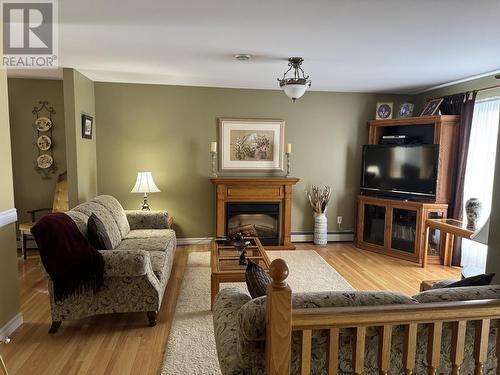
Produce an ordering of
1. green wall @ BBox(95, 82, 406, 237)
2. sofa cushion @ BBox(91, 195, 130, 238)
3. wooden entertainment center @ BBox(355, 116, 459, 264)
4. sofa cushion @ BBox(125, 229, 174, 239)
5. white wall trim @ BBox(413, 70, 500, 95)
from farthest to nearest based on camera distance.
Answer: green wall @ BBox(95, 82, 406, 237) < wooden entertainment center @ BBox(355, 116, 459, 264) < white wall trim @ BBox(413, 70, 500, 95) < sofa cushion @ BBox(125, 229, 174, 239) < sofa cushion @ BBox(91, 195, 130, 238)

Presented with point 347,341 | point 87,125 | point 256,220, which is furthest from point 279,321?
point 87,125

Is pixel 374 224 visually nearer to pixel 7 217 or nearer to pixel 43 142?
pixel 7 217

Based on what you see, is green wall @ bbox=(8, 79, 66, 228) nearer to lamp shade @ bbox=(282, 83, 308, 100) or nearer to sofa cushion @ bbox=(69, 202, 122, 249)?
sofa cushion @ bbox=(69, 202, 122, 249)

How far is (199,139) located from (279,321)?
4.26m

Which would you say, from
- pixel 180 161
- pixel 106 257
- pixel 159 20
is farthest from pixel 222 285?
pixel 159 20

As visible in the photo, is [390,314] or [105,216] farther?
[105,216]

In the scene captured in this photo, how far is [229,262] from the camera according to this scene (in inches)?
137

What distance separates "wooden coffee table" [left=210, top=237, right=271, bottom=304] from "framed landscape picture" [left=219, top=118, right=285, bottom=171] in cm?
155

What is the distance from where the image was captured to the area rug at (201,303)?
2252 millimetres

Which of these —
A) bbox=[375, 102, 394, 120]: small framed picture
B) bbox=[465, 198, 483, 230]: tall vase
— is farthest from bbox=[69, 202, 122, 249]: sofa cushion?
bbox=[375, 102, 394, 120]: small framed picture

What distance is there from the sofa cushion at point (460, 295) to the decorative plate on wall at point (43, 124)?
496 centimetres

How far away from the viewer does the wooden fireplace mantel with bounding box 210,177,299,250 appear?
492 cm

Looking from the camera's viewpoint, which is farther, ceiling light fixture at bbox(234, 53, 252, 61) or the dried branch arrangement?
the dried branch arrangement

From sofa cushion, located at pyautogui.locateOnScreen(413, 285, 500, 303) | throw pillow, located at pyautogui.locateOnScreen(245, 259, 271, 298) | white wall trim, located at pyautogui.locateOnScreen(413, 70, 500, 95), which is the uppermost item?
white wall trim, located at pyautogui.locateOnScreen(413, 70, 500, 95)
